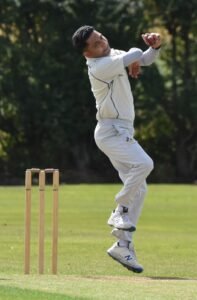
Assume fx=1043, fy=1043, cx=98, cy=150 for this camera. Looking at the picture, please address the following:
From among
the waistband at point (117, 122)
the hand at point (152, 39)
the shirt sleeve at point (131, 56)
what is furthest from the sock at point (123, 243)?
the hand at point (152, 39)

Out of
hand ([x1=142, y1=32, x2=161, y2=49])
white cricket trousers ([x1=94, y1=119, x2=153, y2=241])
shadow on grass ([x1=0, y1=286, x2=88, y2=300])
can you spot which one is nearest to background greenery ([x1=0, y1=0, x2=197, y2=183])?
white cricket trousers ([x1=94, y1=119, x2=153, y2=241])

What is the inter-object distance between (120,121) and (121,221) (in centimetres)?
105

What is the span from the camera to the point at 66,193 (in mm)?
33281

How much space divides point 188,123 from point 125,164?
36.8m

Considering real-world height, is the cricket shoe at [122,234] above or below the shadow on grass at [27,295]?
below

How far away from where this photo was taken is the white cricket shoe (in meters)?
10.9

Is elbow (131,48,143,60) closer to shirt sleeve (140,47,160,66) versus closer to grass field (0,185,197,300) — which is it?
shirt sleeve (140,47,160,66)

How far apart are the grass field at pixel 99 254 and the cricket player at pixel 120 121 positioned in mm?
542

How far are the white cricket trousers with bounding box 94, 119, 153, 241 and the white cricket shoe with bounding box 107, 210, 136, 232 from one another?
9 centimetres

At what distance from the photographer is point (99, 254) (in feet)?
47.1

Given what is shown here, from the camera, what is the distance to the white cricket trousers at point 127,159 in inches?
428

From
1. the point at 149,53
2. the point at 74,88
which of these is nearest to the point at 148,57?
the point at 149,53

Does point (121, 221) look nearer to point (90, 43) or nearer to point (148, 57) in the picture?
point (148, 57)

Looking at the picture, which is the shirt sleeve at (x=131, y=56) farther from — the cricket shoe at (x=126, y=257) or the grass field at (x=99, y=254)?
the grass field at (x=99, y=254)
